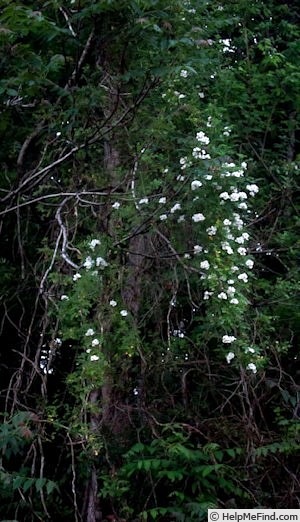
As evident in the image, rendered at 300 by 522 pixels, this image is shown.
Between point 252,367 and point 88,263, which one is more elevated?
point 88,263

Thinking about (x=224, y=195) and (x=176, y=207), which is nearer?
(x=224, y=195)

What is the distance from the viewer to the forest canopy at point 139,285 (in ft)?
13.6

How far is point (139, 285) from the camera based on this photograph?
4750mm

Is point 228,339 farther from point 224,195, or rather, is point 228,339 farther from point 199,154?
point 199,154

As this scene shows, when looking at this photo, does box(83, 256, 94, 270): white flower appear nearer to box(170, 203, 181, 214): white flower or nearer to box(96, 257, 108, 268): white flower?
box(96, 257, 108, 268): white flower

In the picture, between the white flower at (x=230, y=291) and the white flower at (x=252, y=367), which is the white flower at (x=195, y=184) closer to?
the white flower at (x=230, y=291)

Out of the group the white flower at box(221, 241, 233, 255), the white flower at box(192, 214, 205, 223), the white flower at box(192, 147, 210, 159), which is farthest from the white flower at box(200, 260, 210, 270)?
the white flower at box(192, 147, 210, 159)

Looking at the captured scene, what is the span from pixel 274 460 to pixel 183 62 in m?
2.35

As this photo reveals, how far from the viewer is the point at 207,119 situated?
4824 millimetres

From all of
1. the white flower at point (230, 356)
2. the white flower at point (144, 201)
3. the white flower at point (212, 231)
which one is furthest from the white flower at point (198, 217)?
the white flower at point (230, 356)

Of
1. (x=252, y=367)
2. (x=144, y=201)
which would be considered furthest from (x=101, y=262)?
(x=252, y=367)

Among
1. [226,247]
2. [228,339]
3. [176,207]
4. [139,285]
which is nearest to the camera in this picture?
[228,339]

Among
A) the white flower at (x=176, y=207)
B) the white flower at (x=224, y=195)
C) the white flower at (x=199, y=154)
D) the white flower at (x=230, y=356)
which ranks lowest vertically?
the white flower at (x=230, y=356)

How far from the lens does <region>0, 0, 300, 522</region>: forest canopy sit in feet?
13.6
